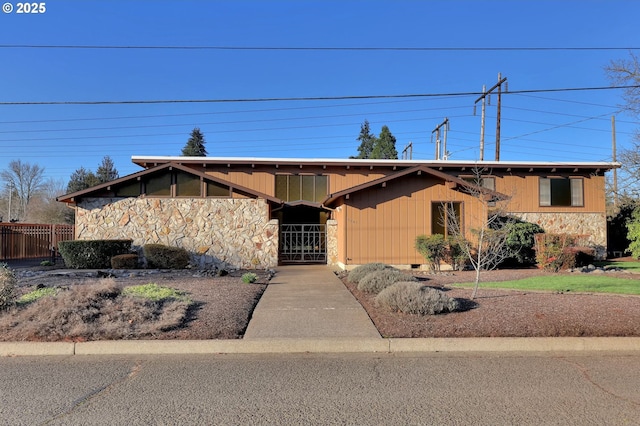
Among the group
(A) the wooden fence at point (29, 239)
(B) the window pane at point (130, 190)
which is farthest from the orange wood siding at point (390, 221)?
(A) the wooden fence at point (29, 239)

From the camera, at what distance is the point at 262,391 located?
4848 millimetres

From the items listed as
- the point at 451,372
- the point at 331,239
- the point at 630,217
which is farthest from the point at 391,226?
the point at 630,217

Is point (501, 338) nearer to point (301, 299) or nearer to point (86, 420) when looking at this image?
point (301, 299)

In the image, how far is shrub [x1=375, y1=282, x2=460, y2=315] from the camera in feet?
25.5

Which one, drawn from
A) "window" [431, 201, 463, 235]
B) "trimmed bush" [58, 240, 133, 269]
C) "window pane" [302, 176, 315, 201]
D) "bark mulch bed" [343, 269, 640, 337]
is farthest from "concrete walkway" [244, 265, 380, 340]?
"window pane" [302, 176, 315, 201]

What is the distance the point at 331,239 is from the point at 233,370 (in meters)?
13.4

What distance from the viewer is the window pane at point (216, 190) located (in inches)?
694

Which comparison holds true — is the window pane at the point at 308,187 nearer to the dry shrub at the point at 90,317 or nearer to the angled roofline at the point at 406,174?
the angled roofline at the point at 406,174

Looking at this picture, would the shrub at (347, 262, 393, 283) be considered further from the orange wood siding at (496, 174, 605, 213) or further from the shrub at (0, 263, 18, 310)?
the orange wood siding at (496, 174, 605, 213)

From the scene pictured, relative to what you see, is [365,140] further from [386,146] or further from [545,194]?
[545,194]

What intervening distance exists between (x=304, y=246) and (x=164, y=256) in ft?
19.6

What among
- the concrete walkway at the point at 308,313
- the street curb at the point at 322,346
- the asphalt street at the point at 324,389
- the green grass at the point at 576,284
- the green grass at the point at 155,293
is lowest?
the asphalt street at the point at 324,389

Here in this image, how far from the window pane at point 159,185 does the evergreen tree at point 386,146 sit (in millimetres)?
39049

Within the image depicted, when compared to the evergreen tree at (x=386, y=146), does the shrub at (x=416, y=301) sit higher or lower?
lower
